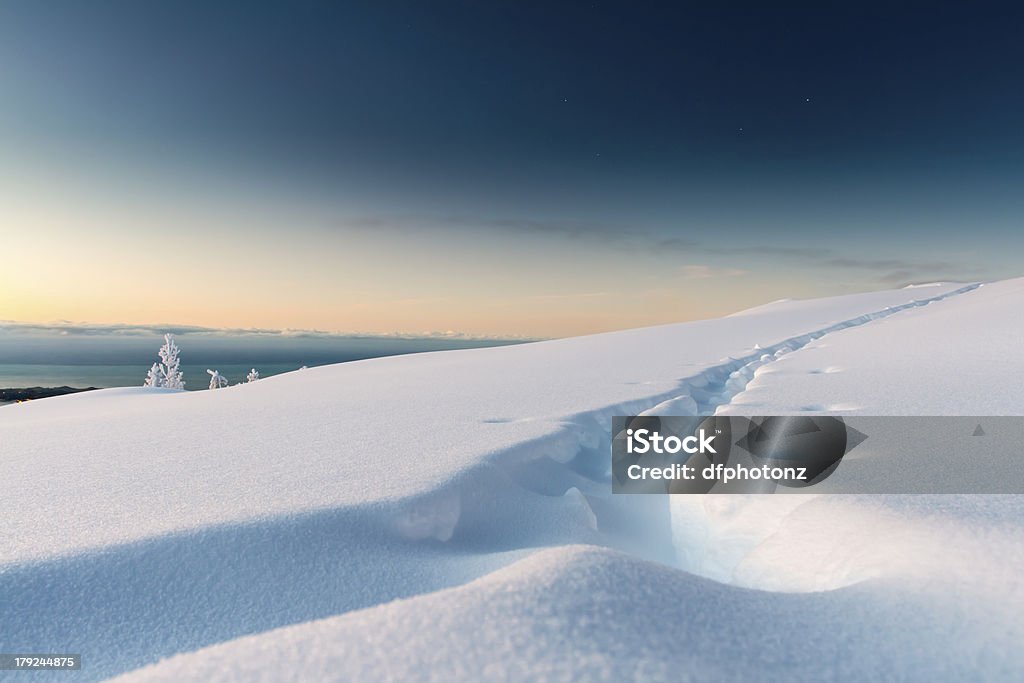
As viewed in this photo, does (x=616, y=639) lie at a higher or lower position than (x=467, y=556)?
higher

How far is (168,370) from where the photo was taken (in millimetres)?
31875

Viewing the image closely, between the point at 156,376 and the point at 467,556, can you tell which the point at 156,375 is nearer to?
the point at 156,376

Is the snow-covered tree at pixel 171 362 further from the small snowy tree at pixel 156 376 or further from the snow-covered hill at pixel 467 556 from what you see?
the snow-covered hill at pixel 467 556

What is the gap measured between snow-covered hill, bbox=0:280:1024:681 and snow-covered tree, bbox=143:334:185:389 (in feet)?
99.3

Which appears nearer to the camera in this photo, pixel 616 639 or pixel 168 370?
pixel 616 639

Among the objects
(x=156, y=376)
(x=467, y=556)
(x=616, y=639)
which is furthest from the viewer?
(x=156, y=376)

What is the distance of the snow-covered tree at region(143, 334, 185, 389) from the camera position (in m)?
31.6

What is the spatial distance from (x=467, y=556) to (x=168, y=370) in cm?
3523

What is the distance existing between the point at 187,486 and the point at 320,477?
647mm

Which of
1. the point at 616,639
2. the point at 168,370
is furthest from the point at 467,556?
the point at 168,370

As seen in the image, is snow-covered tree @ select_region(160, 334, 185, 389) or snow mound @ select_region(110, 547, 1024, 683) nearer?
snow mound @ select_region(110, 547, 1024, 683)

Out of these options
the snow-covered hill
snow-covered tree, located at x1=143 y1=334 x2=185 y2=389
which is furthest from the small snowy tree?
the snow-covered hill

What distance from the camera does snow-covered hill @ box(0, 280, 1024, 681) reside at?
1309mm

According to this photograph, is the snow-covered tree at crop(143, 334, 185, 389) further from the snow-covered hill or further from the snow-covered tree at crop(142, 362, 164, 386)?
the snow-covered hill
